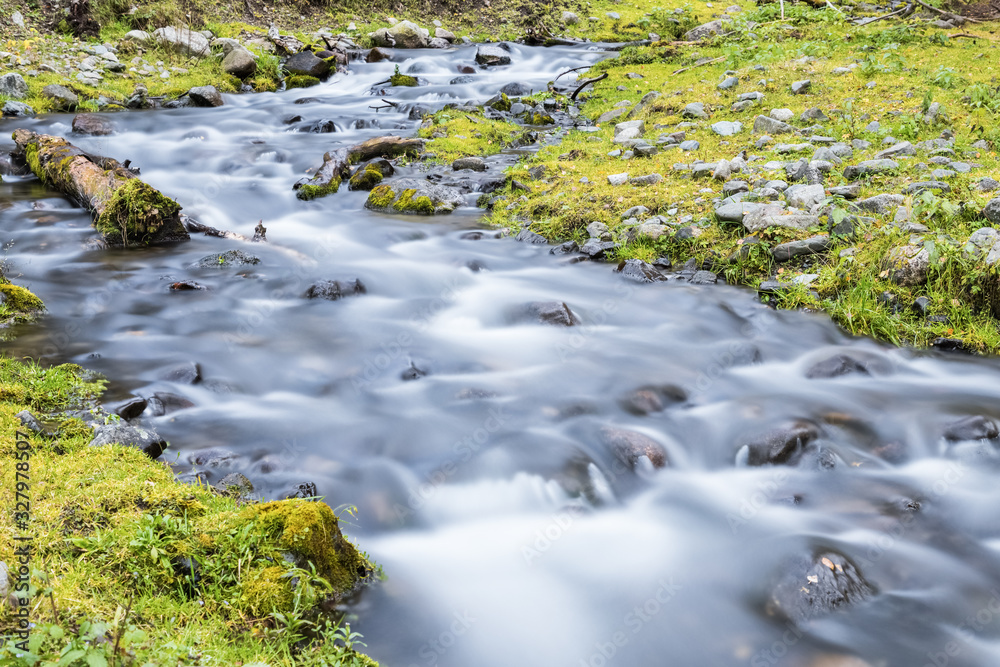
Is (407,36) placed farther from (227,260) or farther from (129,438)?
(129,438)

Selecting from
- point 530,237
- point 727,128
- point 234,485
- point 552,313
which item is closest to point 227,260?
point 530,237

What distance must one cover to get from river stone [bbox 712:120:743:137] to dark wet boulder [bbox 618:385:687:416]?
606cm

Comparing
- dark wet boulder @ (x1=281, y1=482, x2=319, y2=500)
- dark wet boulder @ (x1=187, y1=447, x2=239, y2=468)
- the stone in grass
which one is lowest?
dark wet boulder @ (x1=281, y1=482, x2=319, y2=500)

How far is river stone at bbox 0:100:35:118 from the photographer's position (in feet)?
40.9

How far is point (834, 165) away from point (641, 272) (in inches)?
116

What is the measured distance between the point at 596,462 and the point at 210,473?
7.98ft

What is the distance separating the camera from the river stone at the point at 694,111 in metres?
11.0

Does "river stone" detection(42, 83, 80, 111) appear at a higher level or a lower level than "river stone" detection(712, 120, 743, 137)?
higher

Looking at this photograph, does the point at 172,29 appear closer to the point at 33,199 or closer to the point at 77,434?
the point at 33,199

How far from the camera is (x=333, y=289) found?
22.8 feet

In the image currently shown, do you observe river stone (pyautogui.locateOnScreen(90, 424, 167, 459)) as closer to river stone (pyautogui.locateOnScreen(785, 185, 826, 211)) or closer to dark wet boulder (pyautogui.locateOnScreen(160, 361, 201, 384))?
dark wet boulder (pyautogui.locateOnScreen(160, 361, 201, 384))

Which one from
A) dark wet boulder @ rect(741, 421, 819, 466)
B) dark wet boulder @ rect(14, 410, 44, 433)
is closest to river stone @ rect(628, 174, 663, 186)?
dark wet boulder @ rect(741, 421, 819, 466)

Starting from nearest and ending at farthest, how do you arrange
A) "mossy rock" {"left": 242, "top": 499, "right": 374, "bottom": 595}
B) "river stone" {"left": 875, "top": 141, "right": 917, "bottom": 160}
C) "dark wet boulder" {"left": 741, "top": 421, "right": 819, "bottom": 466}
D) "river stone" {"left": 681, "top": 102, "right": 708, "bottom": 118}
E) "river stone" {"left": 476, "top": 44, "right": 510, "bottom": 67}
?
1. "mossy rock" {"left": 242, "top": 499, "right": 374, "bottom": 595}
2. "dark wet boulder" {"left": 741, "top": 421, "right": 819, "bottom": 466}
3. "river stone" {"left": 875, "top": 141, "right": 917, "bottom": 160}
4. "river stone" {"left": 681, "top": 102, "right": 708, "bottom": 118}
5. "river stone" {"left": 476, "top": 44, "right": 510, "bottom": 67}

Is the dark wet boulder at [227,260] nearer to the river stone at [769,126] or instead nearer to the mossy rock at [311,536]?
the mossy rock at [311,536]
